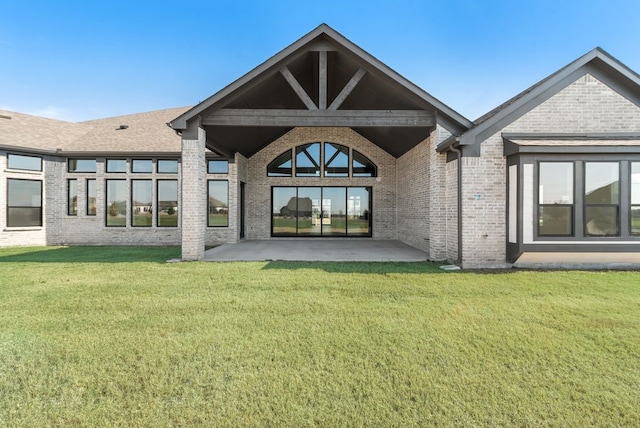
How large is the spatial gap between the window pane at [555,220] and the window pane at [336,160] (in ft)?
29.2

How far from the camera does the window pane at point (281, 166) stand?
15078 mm

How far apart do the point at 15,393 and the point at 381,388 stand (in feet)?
11.2

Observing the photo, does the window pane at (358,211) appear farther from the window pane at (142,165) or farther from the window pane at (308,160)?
the window pane at (142,165)

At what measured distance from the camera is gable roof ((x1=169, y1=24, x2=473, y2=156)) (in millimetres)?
8469

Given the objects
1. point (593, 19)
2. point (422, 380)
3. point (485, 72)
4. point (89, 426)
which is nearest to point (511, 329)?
point (422, 380)

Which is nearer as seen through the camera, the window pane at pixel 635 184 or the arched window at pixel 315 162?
the window pane at pixel 635 184

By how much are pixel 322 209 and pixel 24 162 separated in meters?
13.5

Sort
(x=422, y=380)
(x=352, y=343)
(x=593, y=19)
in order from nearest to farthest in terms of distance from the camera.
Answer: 1. (x=422, y=380)
2. (x=352, y=343)
3. (x=593, y=19)

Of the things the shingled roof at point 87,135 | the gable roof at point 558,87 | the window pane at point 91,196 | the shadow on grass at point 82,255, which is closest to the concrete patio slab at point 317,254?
the shadow on grass at point 82,255

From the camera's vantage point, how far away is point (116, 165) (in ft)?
44.5

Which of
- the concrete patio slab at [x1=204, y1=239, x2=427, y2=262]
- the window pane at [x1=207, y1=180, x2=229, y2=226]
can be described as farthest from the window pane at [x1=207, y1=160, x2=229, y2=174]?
the concrete patio slab at [x1=204, y1=239, x2=427, y2=262]

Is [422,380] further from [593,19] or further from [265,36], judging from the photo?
[265,36]

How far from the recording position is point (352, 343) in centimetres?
369

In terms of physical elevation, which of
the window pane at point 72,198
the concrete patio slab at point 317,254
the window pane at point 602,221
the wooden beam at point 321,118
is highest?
the wooden beam at point 321,118
